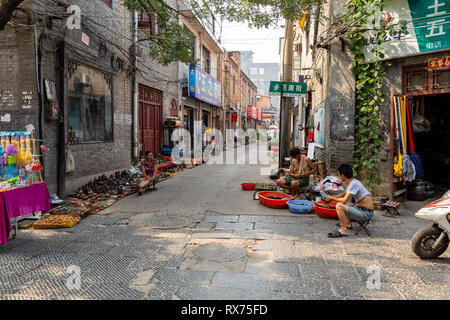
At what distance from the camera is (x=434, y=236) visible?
4.54 meters

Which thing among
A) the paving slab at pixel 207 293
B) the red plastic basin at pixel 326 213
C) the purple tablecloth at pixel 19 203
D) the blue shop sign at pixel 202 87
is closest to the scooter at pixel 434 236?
the red plastic basin at pixel 326 213

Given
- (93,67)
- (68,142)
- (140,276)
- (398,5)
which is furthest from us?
(93,67)

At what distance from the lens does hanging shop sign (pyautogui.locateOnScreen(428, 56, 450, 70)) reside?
671 centimetres

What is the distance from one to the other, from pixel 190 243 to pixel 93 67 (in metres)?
6.94

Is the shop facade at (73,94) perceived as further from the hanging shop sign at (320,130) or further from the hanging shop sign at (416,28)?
the hanging shop sign at (416,28)

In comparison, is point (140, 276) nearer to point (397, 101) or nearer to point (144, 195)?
point (144, 195)

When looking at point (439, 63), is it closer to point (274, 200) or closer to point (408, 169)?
point (408, 169)

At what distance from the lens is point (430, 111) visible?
36.5 feet

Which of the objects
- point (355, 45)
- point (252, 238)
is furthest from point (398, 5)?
point (252, 238)

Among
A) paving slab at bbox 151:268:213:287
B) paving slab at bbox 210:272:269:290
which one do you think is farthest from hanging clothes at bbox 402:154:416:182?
paving slab at bbox 151:268:213:287

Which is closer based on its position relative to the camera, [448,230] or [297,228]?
[448,230]

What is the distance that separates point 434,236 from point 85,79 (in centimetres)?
908

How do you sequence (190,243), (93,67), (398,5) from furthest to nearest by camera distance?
(93,67) < (398,5) < (190,243)
